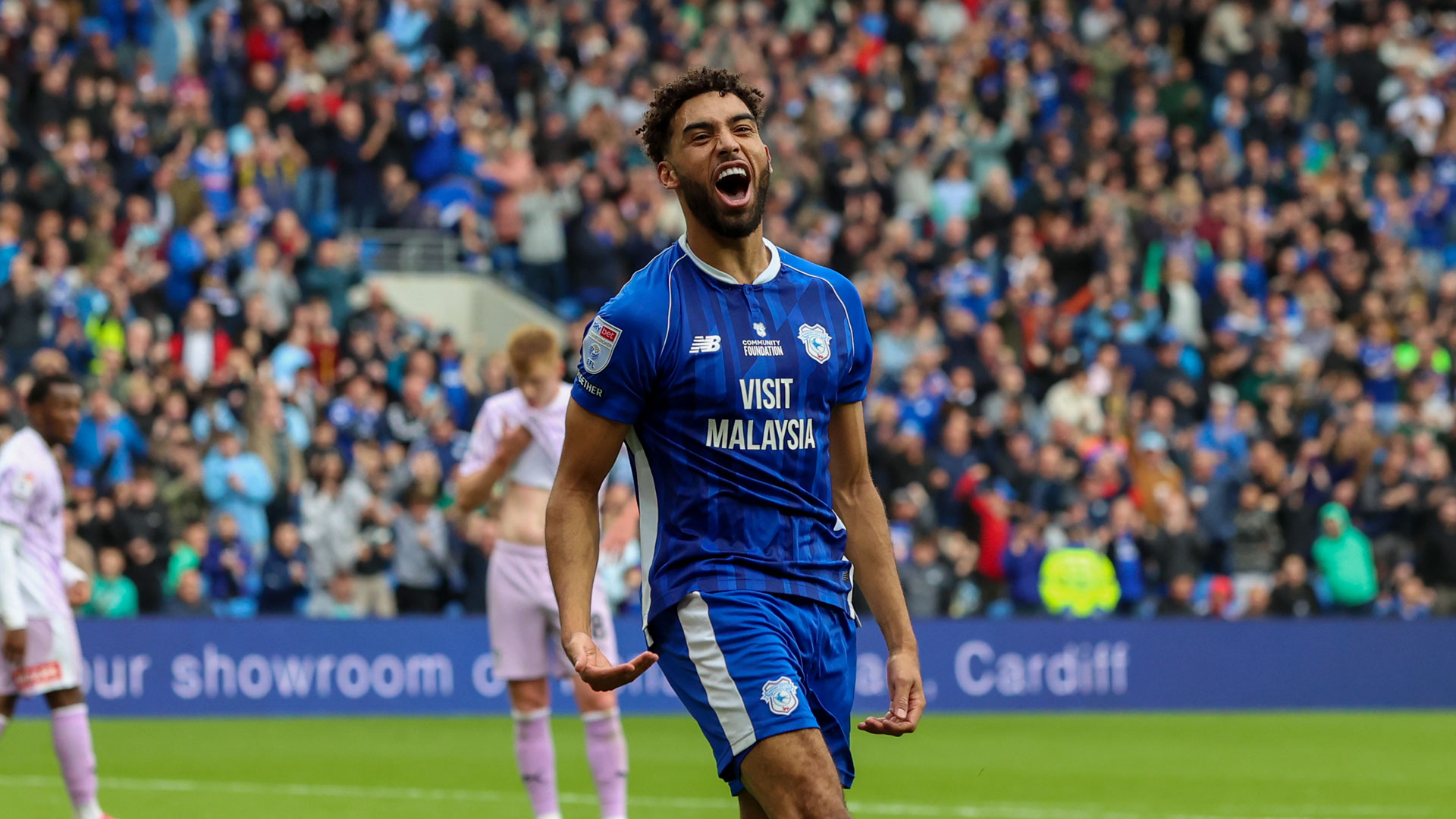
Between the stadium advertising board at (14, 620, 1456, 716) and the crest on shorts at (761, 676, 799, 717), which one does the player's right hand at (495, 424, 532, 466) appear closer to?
the crest on shorts at (761, 676, 799, 717)

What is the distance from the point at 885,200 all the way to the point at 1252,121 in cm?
561

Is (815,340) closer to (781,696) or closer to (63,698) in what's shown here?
(781,696)

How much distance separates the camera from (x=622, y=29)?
24.9 m

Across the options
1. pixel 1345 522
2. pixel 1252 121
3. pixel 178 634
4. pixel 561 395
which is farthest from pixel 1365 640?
pixel 561 395

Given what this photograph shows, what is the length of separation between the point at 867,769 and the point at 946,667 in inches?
190

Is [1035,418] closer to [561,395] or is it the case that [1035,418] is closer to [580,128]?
[580,128]

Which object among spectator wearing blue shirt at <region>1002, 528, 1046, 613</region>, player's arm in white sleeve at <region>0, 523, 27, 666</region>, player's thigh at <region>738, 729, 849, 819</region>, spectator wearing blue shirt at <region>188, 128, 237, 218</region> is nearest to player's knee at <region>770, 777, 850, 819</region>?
player's thigh at <region>738, 729, 849, 819</region>

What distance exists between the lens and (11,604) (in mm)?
9336

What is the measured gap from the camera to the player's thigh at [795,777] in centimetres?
498

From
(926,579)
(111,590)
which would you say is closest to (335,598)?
(111,590)

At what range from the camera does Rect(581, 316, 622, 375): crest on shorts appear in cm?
522

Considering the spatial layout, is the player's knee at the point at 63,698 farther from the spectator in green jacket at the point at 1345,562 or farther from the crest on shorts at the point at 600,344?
the spectator in green jacket at the point at 1345,562

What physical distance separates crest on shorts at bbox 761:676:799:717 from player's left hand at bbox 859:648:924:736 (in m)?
0.22

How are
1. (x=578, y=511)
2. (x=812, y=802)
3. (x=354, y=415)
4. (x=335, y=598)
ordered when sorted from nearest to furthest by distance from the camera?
(x=812, y=802) → (x=578, y=511) → (x=335, y=598) → (x=354, y=415)
